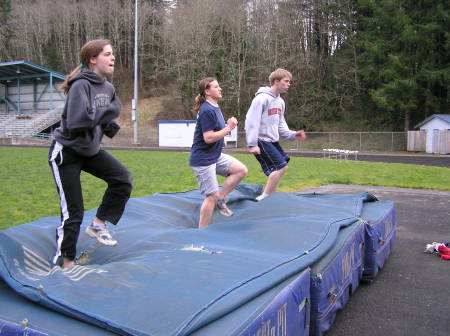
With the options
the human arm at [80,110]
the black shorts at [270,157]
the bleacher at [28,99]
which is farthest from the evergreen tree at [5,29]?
the human arm at [80,110]

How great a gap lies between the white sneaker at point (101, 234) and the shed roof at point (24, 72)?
41051 mm

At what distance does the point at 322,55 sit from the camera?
3716 cm

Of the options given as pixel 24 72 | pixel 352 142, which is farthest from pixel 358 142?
pixel 24 72

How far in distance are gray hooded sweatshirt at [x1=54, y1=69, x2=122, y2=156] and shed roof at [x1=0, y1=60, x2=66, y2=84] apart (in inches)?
1617

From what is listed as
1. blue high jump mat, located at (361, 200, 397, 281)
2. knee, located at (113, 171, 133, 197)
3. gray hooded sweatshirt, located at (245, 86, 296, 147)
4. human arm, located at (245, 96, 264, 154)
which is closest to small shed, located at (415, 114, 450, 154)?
gray hooded sweatshirt, located at (245, 86, 296, 147)

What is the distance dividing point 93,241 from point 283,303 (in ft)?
6.27

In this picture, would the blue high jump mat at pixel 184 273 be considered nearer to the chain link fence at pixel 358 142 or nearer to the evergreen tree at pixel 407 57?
the chain link fence at pixel 358 142

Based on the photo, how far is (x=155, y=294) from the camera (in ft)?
6.28

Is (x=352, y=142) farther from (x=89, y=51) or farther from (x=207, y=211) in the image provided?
(x=89, y=51)

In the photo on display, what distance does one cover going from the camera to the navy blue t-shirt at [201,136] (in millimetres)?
4262

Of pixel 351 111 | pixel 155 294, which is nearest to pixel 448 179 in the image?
pixel 155 294

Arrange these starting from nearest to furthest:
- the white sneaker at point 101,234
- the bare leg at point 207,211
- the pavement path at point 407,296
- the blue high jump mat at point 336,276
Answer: the blue high jump mat at point 336,276 < the pavement path at point 407,296 < the white sneaker at point 101,234 < the bare leg at point 207,211

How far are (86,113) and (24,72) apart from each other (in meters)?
45.6

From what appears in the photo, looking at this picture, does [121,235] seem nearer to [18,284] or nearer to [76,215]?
[76,215]
